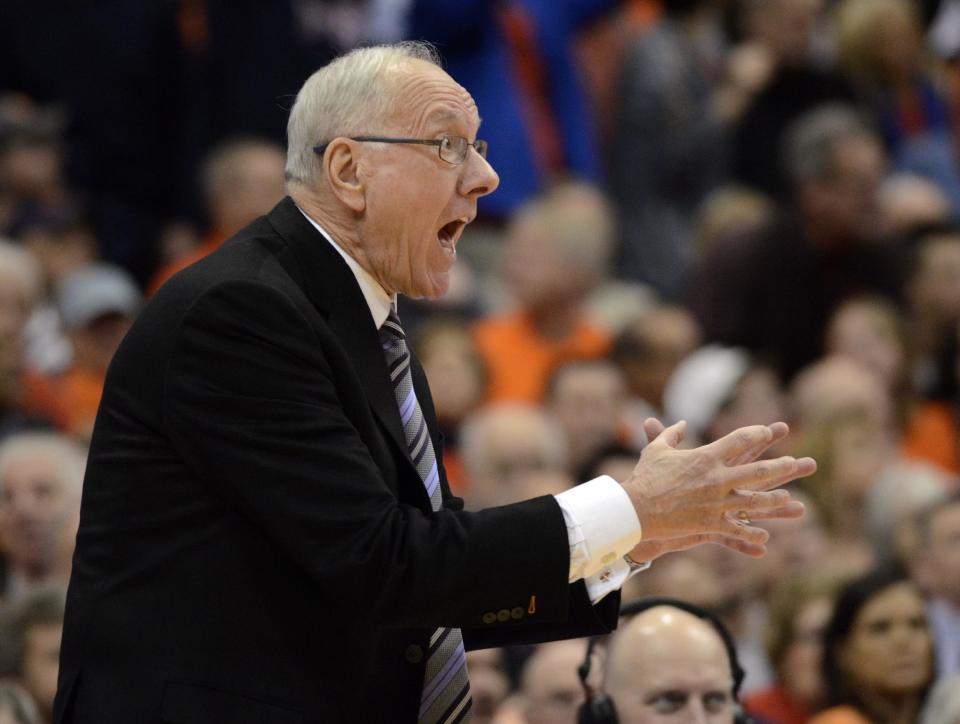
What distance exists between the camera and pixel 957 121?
9.02m


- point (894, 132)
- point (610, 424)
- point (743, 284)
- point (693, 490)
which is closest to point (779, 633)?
point (610, 424)

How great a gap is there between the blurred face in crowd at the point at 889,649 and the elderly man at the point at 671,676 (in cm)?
140

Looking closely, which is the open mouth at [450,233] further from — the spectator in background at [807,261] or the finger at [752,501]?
the spectator in background at [807,261]

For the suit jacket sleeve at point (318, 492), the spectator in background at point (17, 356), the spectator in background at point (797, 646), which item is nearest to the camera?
the suit jacket sleeve at point (318, 492)

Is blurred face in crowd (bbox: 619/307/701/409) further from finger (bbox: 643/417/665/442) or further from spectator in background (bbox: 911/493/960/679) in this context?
finger (bbox: 643/417/665/442)

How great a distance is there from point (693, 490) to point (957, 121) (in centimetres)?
684

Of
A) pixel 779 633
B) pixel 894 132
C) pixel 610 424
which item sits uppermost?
pixel 894 132

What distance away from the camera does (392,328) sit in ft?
9.66

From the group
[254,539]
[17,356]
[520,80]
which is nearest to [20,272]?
[17,356]

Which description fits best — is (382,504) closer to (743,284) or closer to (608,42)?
(743,284)

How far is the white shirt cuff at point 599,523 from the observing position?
2682 millimetres

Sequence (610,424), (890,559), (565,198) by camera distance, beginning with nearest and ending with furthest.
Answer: (890,559)
(610,424)
(565,198)

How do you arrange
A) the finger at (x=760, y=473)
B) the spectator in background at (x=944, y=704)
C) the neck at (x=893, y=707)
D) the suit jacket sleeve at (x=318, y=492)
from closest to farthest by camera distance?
the suit jacket sleeve at (x=318, y=492) → the finger at (x=760, y=473) → the spectator in background at (x=944, y=704) → the neck at (x=893, y=707)

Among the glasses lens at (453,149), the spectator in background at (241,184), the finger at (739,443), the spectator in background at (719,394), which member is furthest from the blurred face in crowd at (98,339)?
the finger at (739,443)
